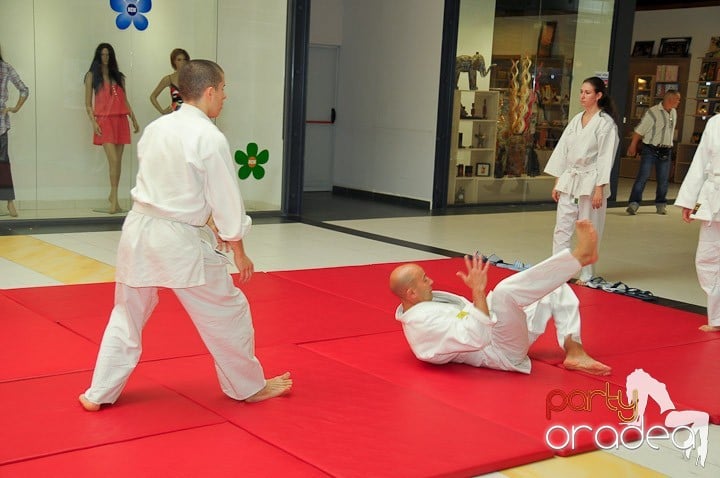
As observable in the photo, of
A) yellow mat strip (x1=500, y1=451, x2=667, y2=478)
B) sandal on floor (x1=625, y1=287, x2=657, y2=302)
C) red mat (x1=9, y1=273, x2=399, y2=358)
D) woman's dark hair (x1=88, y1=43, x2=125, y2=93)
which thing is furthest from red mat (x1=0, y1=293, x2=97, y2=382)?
woman's dark hair (x1=88, y1=43, x2=125, y2=93)

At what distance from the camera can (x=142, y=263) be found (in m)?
3.44

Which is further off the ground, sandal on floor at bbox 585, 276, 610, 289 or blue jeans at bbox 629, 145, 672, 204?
blue jeans at bbox 629, 145, 672, 204

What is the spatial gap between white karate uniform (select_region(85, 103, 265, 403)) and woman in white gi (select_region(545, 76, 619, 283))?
3.87m

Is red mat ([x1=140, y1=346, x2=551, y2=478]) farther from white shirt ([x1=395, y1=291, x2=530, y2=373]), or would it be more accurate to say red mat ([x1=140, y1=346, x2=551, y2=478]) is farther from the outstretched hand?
the outstretched hand

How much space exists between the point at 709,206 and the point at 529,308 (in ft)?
5.81

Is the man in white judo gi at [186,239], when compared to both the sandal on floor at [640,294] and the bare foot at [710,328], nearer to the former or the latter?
the bare foot at [710,328]

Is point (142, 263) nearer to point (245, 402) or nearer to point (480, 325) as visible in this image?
point (245, 402)

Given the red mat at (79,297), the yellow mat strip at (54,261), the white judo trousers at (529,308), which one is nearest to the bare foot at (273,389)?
the white judo trousers at (529,308)

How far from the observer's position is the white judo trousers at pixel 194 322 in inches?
138

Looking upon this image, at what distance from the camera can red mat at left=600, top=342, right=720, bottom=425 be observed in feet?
13.3

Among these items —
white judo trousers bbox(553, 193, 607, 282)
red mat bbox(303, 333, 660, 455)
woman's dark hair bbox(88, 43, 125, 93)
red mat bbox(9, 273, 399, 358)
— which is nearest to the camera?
red mat bbox(303, 333, 660, 455)

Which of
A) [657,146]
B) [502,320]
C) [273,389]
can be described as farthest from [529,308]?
[657,146]

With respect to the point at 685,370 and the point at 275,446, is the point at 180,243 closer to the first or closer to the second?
the point at 275,446

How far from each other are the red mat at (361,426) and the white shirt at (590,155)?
319 centimetres
